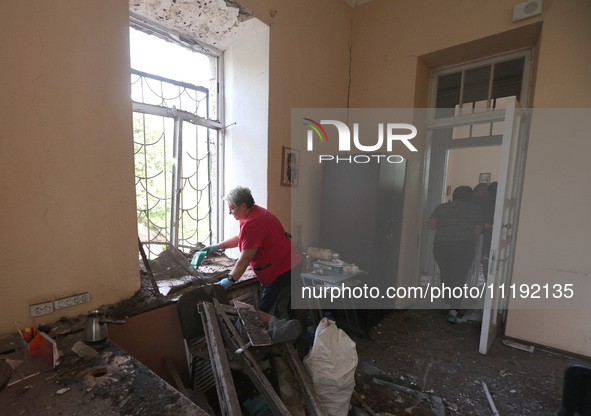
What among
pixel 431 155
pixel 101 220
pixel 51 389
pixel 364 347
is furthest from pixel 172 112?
pixel 431 155

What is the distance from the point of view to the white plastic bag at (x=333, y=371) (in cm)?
153

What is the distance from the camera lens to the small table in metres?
2.32

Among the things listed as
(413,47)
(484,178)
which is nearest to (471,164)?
(484,178)

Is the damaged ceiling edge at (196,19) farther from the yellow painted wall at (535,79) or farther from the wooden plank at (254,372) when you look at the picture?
the wooden plank at (254,372)

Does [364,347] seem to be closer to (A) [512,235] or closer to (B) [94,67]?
(A) [512,235]

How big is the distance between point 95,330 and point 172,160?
1395 mm

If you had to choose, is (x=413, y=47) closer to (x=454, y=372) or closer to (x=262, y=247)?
(x=262, y=247)

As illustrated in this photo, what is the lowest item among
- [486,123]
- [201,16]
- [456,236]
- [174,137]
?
[456,236]

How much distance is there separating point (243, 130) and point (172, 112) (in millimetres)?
615

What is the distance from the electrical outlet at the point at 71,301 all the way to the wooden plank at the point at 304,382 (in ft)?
3.66

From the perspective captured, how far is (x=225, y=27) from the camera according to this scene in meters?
2.27

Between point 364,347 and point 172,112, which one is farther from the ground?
point 172,112

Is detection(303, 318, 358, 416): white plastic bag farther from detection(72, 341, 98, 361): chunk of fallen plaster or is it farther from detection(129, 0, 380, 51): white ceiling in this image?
detection(129, 0, 380, 51): white ceiling

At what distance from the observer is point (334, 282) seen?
7.40 feet
